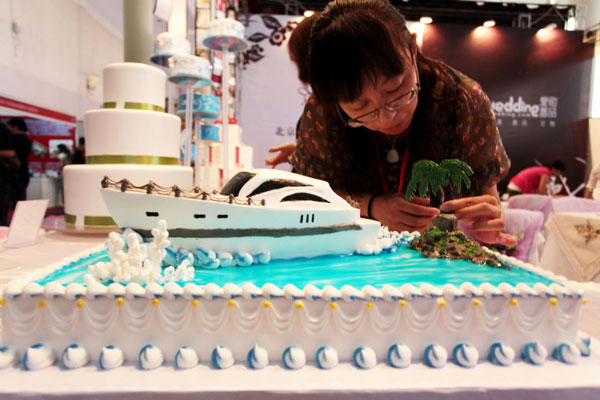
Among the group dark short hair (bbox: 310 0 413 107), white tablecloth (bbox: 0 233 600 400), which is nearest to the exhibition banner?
dark short hair (bbox: 310 0 413 107)

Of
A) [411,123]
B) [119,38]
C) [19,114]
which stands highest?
[119,38]

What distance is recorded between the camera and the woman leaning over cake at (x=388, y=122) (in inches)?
45.2

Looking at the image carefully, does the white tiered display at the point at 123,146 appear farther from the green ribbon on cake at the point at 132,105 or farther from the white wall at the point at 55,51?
the white wall at the point at 55,51

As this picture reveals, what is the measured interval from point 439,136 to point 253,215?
876 mm

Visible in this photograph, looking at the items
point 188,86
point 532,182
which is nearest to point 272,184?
point 188,86

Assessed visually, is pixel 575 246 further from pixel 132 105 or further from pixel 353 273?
pixel 132 105

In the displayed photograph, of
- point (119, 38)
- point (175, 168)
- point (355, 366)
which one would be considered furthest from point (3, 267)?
point (119, 38)

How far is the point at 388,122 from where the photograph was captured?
4.25ft

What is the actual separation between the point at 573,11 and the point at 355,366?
8080mm

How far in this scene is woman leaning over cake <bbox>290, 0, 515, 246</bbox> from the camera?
1.15 m

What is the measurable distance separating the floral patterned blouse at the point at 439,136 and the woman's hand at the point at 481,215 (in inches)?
3.4

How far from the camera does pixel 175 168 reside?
2.10 m

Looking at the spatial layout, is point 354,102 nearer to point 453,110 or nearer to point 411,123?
point 411,123

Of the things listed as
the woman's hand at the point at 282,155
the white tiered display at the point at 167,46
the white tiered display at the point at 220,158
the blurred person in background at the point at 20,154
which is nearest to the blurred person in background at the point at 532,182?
the white tiered display at the point at 220,158
